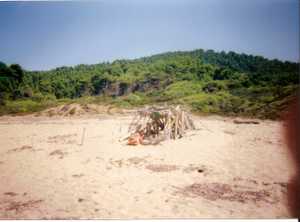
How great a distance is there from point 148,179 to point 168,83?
20495 mm

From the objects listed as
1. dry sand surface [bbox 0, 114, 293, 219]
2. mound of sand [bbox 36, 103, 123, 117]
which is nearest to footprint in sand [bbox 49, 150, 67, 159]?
dry sand surface [bbox 0, 114, 293, 219]

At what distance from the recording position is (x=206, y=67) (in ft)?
88.5

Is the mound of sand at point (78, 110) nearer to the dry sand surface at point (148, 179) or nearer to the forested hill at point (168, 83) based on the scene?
the forested hill at point (168, 83)

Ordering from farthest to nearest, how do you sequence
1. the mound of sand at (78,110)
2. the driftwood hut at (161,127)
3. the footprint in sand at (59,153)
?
the mound of sand at (78,110) < the driftwood hut at (161,127) < the footprint in sand at (59,153)

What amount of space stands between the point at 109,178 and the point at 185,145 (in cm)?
276

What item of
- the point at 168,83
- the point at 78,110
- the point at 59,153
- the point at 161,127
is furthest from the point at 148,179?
the point at 168,83

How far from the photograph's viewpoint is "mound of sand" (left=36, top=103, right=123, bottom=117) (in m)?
18.6

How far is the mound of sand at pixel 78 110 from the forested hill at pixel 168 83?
4.42 ft

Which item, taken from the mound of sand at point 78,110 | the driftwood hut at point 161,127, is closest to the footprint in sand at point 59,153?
the driftwood hut at point 161,127

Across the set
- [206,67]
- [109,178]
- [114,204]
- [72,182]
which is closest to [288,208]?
[114,204]

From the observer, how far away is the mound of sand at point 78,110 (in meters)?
18.6

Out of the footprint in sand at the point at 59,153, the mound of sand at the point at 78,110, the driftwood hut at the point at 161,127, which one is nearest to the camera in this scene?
the footprint in sand at the point at 59,153

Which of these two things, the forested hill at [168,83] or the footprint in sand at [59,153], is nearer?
the footprint in sand at [59,153]

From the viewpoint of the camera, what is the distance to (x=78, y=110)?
18.8 m
